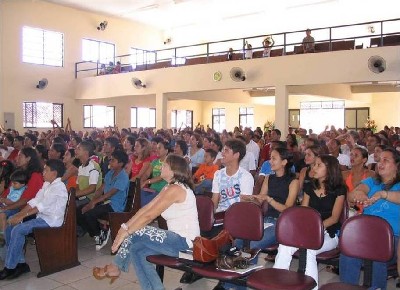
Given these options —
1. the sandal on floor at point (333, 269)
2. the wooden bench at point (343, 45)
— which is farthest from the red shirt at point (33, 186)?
the wooden bench at point (343, 45)

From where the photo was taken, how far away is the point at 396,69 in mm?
9852

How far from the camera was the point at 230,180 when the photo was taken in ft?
14.0

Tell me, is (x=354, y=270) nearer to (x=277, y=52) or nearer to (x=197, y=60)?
(x=277, y=52)

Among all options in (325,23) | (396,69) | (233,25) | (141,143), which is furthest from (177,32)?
(141,143)

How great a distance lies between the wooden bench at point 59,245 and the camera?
13.6 ft

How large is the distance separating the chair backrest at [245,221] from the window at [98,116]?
1523cm

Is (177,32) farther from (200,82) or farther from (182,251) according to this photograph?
(182,251)

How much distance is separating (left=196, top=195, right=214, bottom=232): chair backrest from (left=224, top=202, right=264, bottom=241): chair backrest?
0.22m

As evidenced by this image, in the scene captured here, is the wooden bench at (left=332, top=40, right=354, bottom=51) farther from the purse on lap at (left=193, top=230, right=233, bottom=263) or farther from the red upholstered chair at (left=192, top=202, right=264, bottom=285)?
the purse on lap at (left=193, top=230, right=233, bottom=263)

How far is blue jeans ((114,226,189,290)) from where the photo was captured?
3336 millimetres

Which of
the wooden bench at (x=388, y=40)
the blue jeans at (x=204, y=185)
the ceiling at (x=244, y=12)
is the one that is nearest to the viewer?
the blue jeans at (x=204, y=185)

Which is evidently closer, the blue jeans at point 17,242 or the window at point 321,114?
the blue jeans at point 17,242

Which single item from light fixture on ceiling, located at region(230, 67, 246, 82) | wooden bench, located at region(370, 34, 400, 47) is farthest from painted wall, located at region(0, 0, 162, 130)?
wooden bench, located at region(370, 34, 400, 47)

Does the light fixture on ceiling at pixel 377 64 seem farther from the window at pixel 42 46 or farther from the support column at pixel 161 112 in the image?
the window at pixel 42 46
